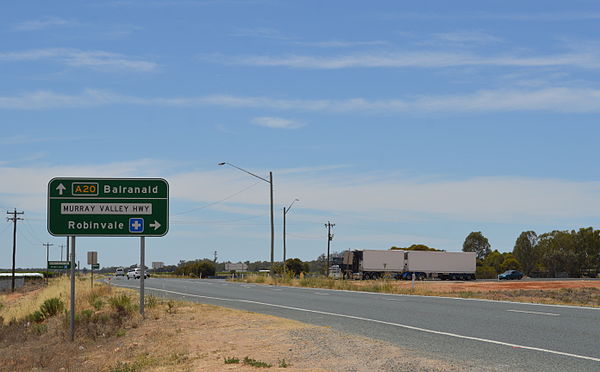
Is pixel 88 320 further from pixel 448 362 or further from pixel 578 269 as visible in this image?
pixel 578 269

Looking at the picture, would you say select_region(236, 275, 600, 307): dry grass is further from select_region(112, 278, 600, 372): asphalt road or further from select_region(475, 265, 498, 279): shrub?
select_region(475, 265, 498, 279): shrub

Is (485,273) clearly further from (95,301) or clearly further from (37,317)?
(37,317)

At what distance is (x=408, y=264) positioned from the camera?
77.8 m

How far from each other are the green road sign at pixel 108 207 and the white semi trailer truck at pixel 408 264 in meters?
58.3

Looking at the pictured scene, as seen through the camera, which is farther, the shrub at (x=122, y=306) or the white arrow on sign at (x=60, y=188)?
the shrub at (x=122, y=306)

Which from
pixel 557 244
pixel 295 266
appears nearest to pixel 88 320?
pixel 295 266

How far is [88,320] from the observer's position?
66.1 feet

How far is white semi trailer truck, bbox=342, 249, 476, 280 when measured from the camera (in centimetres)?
7631

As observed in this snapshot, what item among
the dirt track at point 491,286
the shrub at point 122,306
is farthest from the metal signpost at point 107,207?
the dirt track at point 491,286

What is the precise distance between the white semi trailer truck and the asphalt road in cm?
5346

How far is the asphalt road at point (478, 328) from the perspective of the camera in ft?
34.8

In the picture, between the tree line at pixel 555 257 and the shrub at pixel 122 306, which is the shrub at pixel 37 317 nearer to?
the shrub at pixel 122 306

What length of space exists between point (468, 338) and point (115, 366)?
6.68m

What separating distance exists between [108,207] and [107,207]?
0.03 m
